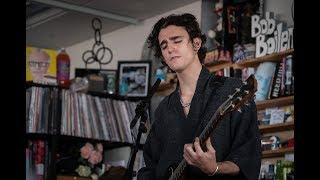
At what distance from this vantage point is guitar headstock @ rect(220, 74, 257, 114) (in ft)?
4.52

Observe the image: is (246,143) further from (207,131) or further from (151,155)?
(151,155)

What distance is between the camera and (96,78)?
11.9 feet

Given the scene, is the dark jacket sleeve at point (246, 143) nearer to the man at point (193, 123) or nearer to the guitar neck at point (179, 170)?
the man at point (193, 123)

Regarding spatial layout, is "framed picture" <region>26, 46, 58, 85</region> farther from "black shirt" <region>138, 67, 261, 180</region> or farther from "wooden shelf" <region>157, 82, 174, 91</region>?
"black shirt" <region>138, 67, 261, 180</region>

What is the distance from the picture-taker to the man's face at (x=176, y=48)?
1.59m

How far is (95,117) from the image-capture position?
331cm

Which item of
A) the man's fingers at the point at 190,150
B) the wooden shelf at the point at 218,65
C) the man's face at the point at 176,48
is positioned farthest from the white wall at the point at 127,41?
the man's fingers at the point at 190,150

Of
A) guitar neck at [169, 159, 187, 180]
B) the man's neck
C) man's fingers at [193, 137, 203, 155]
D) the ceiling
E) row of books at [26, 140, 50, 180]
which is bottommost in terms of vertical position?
row of books at [26, 140, 50, 180]

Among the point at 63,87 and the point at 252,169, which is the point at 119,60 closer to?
the point at 63,87

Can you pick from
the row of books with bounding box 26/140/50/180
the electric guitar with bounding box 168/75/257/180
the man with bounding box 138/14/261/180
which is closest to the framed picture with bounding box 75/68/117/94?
the row of books with bounding box 26/140/50/180

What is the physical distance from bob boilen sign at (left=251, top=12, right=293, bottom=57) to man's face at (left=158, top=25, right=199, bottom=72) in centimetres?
136

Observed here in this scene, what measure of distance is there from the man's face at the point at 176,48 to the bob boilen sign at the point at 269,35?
1363mm

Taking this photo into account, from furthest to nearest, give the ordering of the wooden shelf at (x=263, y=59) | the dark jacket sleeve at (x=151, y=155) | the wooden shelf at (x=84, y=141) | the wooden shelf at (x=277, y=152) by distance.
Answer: the wooden shelf at (x=84, y=141) → the wooden shelf at (x=263, y=59) → the wooden shelf at (x=277, y=152) → the dark jacket sleeve at (x=151, y=155)
